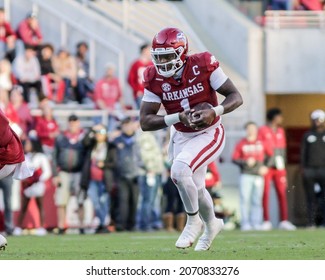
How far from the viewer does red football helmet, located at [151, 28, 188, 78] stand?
41.2ft

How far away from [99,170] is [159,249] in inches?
290

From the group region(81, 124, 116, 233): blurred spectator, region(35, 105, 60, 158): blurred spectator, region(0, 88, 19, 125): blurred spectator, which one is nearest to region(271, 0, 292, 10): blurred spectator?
region(81, 124, 116, 233): blurred spectator

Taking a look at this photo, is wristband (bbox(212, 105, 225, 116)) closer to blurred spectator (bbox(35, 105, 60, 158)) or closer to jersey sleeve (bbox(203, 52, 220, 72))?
jersey sleeve (bbox(203, 52, 220, 72))

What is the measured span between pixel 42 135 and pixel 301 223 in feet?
16.9

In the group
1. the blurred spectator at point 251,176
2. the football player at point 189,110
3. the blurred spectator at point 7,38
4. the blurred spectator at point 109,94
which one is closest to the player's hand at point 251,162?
the blurred spectator at point 251,176

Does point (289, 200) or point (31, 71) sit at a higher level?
point (31, 71)

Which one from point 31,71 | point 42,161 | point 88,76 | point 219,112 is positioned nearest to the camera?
point 219,112

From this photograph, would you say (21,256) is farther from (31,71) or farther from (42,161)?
(31,71)

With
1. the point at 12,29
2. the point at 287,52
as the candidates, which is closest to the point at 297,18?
the point at 287,52

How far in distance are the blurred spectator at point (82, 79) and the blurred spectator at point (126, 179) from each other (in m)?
2.23

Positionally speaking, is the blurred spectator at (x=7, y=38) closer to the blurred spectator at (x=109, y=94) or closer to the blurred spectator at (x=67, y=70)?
the blurred spectator at (x=67, y=70)

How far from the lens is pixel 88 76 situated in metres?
23.6

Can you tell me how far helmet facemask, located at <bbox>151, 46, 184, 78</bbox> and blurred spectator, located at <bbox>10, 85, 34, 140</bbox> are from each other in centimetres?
855

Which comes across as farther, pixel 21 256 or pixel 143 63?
pixel 143 63
